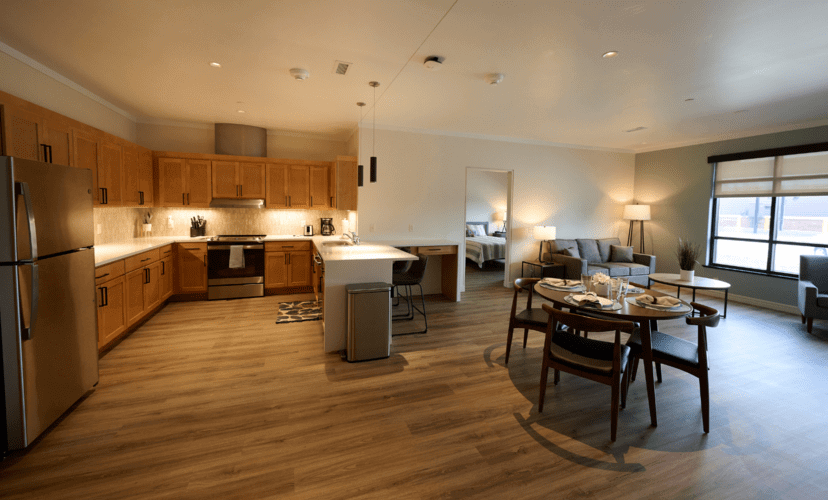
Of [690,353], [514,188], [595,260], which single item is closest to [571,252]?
[595,260]

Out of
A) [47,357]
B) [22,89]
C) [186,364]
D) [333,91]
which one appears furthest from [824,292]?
[22,89]

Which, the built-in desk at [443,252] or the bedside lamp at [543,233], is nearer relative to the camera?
the built-in desk at [443,252]

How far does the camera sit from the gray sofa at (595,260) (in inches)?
251

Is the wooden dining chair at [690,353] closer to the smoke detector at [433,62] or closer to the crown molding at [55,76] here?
the smoke detector at [433,62]

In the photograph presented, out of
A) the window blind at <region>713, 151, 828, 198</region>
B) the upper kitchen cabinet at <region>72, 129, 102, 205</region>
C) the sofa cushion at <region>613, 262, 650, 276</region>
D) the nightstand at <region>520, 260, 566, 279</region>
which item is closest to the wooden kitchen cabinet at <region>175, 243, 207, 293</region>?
the upper kitchen cabinet at <region>72, 129, 102, 205</region>

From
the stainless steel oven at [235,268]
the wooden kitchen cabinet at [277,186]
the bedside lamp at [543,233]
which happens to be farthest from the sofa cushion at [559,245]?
the stainless steel oven at [235,268]

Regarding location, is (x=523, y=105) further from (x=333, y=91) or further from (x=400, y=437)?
(x=400, y=437)

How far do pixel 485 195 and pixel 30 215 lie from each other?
9.77m

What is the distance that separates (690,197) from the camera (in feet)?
21.9

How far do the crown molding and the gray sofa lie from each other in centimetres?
703

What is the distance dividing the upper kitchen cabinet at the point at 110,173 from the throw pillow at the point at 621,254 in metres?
8.00

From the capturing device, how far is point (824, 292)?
4.66 m

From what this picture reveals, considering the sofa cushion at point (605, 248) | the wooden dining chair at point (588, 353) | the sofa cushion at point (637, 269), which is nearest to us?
the wooden dining chair at point (588, 353)

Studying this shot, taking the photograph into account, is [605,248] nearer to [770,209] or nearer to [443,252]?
[770,209]
